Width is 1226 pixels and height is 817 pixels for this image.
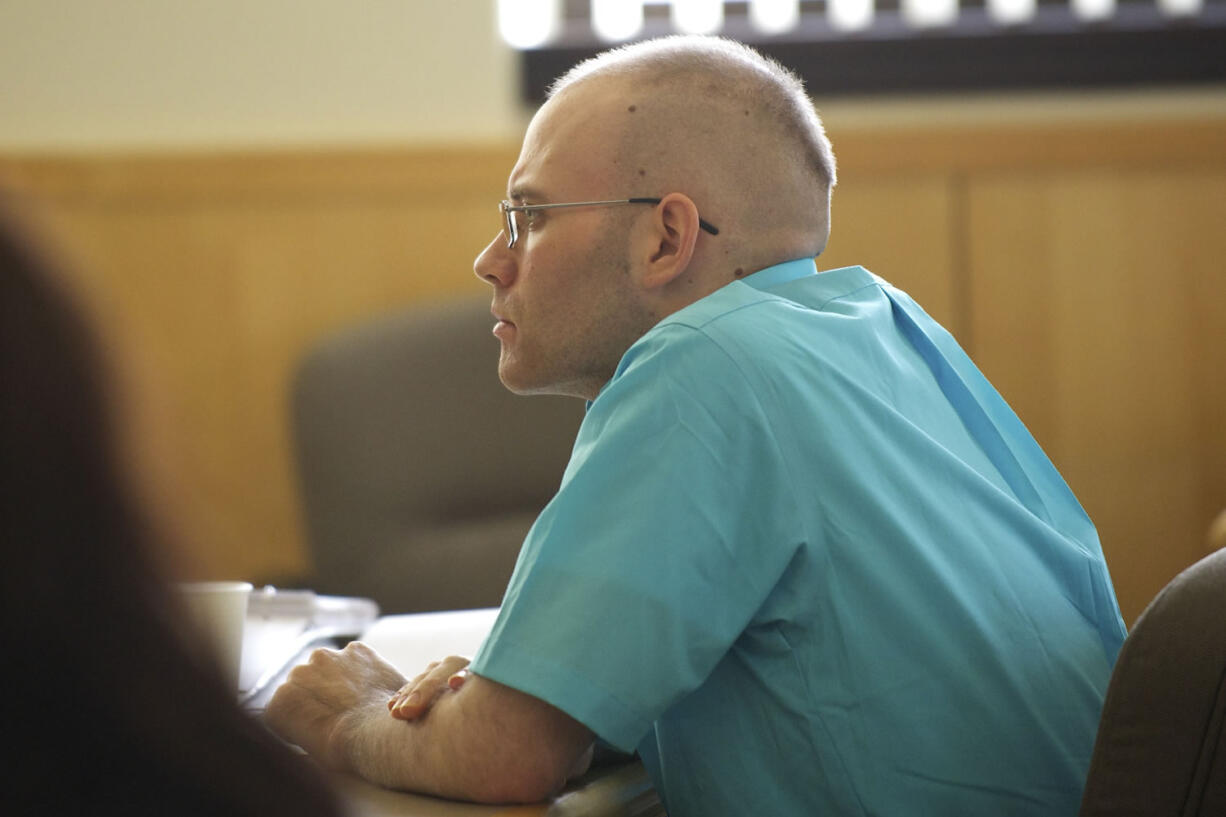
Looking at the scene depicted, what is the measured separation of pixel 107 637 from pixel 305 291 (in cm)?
246

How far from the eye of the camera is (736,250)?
1219 millimetres

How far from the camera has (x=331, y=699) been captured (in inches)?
39.8

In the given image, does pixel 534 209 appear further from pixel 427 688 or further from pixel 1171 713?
pixel 1171 713

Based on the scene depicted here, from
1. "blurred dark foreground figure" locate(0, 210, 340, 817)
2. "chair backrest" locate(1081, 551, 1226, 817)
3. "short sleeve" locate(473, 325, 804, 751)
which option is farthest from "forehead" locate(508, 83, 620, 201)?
"blurred dark foreground figure" locate(0, 210, 340, 817)

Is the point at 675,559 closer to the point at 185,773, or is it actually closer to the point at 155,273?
the point at 185,773

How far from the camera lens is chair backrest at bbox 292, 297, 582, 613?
2.31 metres

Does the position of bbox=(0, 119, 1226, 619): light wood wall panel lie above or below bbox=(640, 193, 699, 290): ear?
below

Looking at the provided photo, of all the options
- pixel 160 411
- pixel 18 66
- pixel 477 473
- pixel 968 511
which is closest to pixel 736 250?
pixel 968 511

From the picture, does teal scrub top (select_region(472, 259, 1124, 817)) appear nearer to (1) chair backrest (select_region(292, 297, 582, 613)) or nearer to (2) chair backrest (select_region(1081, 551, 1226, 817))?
(2) chair backrest (select_region(1081, 551, 1226, 817))

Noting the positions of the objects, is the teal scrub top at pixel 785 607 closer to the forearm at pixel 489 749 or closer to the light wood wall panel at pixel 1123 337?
the forearm at pixel 489 749

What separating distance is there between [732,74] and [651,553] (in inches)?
22.2

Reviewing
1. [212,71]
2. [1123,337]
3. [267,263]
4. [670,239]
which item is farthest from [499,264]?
[1123,337]

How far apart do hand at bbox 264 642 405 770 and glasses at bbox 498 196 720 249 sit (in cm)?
46

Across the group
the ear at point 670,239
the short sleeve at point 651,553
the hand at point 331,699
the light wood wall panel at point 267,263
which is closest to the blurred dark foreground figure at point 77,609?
the short sleeve at point 651,553
